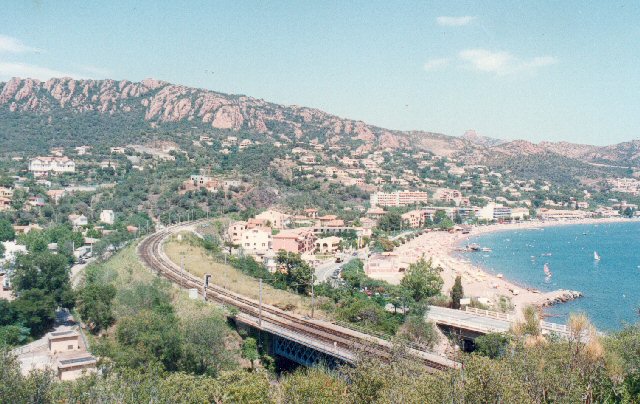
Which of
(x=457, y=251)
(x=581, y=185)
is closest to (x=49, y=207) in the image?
(x=457, y=251)

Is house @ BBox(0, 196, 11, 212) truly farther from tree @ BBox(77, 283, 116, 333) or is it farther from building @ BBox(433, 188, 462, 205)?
building @ BBox(433, 188, 462, 205)

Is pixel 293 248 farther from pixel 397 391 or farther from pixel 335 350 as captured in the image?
pixel 397 391

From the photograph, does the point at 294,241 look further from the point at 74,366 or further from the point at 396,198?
the point at 396,198

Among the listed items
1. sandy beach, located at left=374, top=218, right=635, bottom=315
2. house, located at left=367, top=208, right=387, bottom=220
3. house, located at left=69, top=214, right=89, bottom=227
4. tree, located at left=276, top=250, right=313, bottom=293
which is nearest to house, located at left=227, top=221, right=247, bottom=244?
house, located at left=69, top=214, right=89, bottom=227

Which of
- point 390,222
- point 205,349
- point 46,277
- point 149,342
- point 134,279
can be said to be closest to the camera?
point 149,342

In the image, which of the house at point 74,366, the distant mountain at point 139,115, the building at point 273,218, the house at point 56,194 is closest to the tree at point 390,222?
the building at point 273,218

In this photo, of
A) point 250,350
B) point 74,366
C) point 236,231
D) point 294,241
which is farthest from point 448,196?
point 74,366

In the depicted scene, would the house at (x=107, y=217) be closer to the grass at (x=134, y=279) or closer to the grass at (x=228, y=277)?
the grass at (x=134, y=279)
